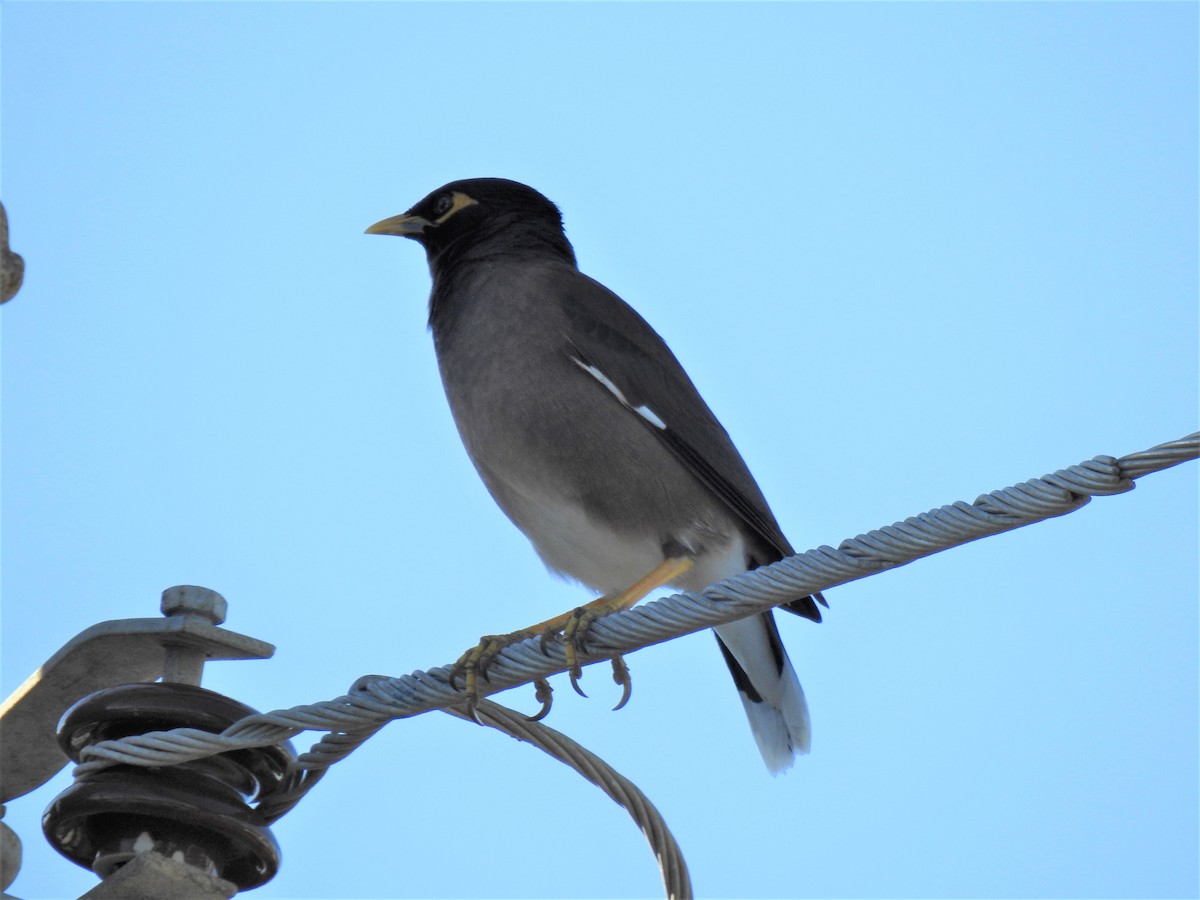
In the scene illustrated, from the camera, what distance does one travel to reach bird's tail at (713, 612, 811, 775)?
4496 mm

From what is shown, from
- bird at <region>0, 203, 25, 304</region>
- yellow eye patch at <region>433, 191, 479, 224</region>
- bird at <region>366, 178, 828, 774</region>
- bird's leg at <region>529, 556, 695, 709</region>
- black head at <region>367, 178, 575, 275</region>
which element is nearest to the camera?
bird at <region>0, 203, 25, 304</region>

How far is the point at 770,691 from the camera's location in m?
4.57

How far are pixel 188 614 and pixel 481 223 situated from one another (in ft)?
8.47

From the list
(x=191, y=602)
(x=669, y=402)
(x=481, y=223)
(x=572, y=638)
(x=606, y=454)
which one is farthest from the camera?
(x=481, y=223)

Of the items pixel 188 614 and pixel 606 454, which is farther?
pixel 606 454

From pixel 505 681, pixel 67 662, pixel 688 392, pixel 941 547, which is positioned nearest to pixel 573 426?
pixel 688 392

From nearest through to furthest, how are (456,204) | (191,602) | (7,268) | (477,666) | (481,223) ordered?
(7,268)
(191,602)
(477,666)
(481,223)
(456,204)

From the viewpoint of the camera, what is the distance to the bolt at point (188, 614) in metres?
2.93

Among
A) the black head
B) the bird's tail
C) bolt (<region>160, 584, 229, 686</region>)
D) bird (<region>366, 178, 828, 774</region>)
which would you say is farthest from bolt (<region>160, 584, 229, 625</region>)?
the black head

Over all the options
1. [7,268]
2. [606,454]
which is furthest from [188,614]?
[606,454]

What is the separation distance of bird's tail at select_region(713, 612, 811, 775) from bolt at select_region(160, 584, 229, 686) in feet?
6.32

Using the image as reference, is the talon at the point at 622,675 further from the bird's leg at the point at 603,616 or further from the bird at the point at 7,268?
the bird at the point at 7,268

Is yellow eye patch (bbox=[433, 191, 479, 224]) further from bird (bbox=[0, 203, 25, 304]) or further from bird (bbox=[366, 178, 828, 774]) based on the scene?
bird (bbox=[0, 203, 25, 304])

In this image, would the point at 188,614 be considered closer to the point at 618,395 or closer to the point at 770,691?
the point at 618,395
